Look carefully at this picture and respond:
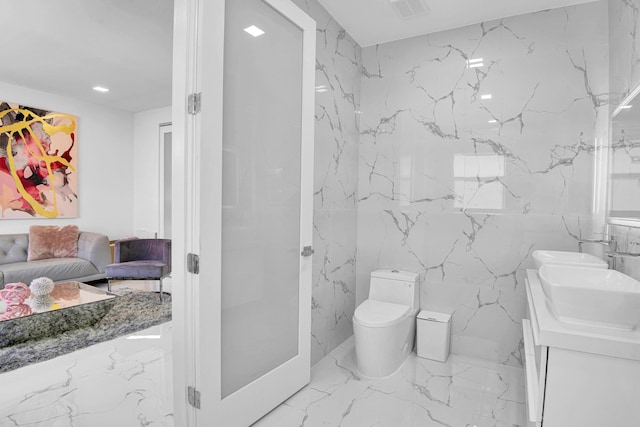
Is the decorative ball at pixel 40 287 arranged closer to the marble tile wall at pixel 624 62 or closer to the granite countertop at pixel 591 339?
the granite countertop at pixel 591 339

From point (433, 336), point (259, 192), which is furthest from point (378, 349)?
point (259, 192)

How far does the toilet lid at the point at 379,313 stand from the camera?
92.6 inches

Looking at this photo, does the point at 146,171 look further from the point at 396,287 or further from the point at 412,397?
the point at 412,397

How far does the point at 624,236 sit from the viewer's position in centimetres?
188

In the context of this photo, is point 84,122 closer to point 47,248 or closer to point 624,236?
point 47,248

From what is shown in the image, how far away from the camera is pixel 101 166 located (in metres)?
5.10

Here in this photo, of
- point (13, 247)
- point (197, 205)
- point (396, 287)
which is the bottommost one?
point (396, 287)

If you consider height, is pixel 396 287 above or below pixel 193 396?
above

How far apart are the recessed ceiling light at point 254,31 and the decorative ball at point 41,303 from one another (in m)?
2.69

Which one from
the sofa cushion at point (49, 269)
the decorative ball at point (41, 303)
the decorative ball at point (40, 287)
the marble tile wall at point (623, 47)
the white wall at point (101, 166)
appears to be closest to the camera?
the marble tile wall at point (623, 47)

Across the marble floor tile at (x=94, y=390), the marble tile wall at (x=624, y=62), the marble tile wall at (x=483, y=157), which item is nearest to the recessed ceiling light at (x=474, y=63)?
the marble tile wall at (x=483, y=157)

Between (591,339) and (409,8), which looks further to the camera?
(409,8)

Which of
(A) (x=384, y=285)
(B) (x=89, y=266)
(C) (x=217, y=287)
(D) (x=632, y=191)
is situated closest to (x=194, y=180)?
(C) (x=217, y=287)

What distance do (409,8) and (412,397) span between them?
2.66 m
